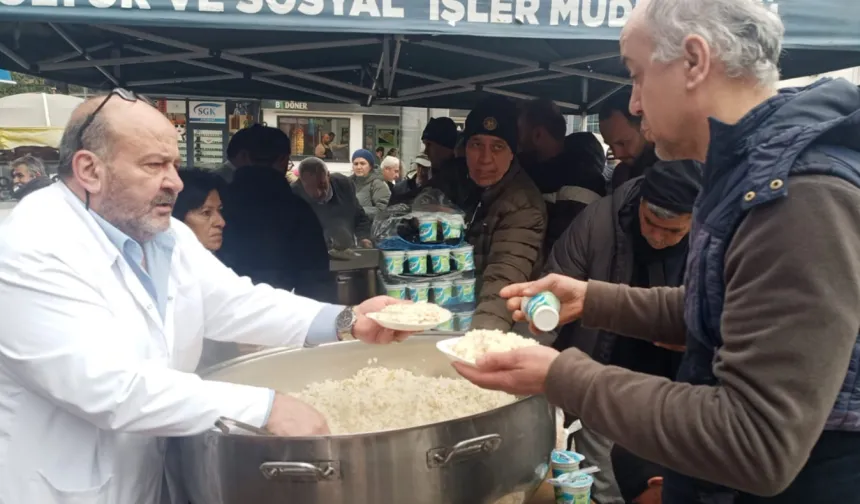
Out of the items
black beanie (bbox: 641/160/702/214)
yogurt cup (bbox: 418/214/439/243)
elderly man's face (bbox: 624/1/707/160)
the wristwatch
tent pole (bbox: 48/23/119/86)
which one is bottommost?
the wristwatch

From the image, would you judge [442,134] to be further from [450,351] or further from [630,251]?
[450,351]

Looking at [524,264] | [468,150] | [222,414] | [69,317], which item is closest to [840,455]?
[222,414]

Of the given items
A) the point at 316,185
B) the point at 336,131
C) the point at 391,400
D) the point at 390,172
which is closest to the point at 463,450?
the point at 391,400

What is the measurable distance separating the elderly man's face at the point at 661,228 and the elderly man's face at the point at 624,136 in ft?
3.76

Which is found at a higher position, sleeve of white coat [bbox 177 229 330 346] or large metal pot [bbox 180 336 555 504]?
sleeve of white coat [bbox 177 229 330 346]

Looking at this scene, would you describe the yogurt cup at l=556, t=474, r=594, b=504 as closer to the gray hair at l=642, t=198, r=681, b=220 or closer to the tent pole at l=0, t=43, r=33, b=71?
the gray hair at l=642, t=198, r=681, b=220

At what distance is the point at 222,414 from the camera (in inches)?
57.1

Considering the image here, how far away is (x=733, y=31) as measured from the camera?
1.13 m

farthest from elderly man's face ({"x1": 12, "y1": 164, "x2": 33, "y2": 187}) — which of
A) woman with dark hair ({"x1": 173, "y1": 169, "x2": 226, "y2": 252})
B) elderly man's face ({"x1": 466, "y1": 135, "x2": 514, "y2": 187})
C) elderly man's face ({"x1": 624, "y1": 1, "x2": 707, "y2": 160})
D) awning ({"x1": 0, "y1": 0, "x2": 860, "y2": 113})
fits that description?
elderly man's face ({"x1": 624, "y1": 1, "x2": 707, "y2": 160})

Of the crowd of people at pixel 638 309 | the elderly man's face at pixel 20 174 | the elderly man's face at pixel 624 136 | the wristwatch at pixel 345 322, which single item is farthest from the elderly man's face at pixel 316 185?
the elderly man's face at pixel 20 174

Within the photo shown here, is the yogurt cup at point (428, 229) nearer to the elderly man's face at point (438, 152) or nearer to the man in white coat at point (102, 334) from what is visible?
the man in white coat at point (102, 334)

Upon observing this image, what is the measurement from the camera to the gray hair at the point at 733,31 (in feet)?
3.71

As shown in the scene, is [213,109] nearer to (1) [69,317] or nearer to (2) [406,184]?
(2) [406,184]

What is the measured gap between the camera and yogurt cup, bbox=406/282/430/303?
10.2 feet
